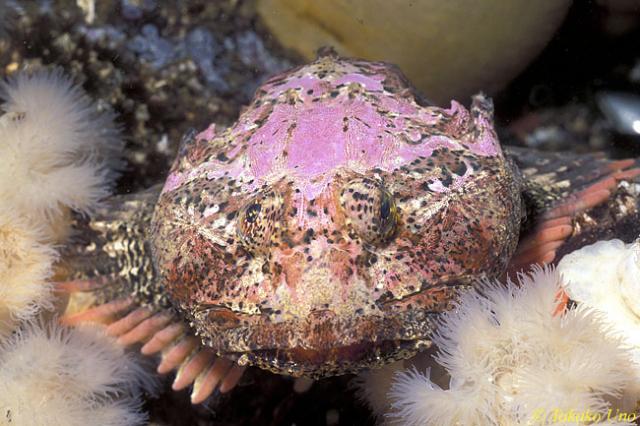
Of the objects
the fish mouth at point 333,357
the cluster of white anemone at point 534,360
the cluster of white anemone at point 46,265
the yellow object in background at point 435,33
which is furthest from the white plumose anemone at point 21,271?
the yellow object in background at point 435,33

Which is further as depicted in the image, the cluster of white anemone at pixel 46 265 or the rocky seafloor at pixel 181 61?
the rocky seafloor at pixel 181 61

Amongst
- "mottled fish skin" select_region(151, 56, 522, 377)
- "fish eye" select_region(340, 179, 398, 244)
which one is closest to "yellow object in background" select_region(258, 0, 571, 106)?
"mottled fish skin" select_region(151, 56, 522, 377)

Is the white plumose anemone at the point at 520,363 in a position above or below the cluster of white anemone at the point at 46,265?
above

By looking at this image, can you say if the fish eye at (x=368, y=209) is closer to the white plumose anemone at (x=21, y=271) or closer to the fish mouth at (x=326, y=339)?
the fish mouth at (x=326, y=339)

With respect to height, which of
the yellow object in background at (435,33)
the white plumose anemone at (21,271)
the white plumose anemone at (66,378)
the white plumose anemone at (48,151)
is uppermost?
the yellow object in background at (435,33)

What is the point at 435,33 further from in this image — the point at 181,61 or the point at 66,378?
the point at 66,378

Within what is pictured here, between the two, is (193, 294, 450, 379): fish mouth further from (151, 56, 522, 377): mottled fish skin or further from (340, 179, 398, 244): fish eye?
(340, 179, 398, 244): fish eye
